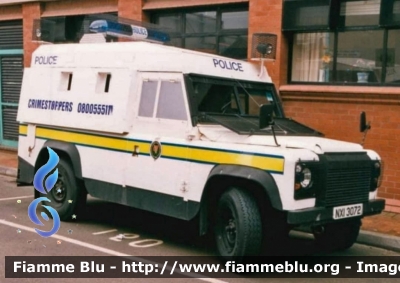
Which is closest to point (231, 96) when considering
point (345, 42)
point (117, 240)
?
point (117, 240)

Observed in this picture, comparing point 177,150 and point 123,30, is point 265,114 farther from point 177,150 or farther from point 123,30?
point 123,30

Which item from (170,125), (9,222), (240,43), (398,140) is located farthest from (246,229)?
(240,43)

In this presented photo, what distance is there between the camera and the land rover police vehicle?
18.7 feet

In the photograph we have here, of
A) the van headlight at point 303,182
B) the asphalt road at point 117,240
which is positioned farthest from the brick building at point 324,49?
the van headlight at point 303,182

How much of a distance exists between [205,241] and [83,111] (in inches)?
96.7

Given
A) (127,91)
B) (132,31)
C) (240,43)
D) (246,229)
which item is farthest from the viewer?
(240,43)

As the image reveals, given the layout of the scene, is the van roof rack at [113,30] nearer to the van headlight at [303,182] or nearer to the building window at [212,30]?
the building window at [212,30]

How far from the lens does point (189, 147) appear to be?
636 centimetres

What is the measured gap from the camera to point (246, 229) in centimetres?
565

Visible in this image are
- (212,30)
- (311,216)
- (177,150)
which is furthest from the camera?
(212,30)

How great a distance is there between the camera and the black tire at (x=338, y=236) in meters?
6.82

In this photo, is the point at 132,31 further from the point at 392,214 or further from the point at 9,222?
the point at 392,214

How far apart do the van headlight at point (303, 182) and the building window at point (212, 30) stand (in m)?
5.99

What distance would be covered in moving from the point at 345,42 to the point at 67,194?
5.47 m
